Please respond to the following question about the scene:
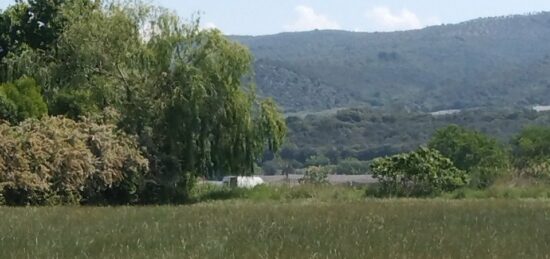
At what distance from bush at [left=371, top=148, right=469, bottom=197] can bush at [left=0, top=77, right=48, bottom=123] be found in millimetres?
11760

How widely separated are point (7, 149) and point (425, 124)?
83537mm

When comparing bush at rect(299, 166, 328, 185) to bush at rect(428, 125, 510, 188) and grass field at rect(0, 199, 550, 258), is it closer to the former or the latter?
bush at rect(428, 125, 510, 188)

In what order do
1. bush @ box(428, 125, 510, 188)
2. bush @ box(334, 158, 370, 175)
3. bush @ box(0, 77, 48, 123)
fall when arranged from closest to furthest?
bush @ box(0, 77, 48, 123) < bush @ box(428, 125, 510, 188) < bush @ box(334, 158, 370, 175)

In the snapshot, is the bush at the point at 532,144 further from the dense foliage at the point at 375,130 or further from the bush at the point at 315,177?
the dense foliage at the point at 375,130

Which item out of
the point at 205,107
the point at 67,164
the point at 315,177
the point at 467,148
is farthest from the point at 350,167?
the point at 67,164

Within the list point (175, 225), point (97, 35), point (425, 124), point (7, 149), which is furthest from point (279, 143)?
point (425, 124)

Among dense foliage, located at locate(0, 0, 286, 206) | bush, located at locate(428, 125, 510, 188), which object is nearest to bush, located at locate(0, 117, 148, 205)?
dense foliage, located at locate(0, 0, 286, 206)

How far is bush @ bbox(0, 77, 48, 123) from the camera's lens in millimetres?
33156

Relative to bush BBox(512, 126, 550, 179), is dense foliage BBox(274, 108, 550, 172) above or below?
above

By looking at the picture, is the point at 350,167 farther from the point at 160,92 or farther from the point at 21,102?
the point at 21,102

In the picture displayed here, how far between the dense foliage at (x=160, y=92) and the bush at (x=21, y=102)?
0.03 metres

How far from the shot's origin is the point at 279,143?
122 feet

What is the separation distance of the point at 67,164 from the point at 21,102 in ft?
14.6

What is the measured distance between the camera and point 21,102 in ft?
110
